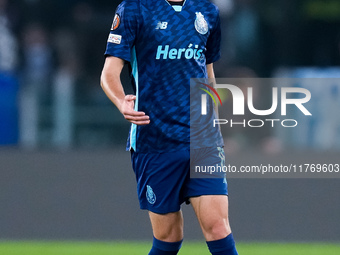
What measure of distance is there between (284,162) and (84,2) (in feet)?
7.81

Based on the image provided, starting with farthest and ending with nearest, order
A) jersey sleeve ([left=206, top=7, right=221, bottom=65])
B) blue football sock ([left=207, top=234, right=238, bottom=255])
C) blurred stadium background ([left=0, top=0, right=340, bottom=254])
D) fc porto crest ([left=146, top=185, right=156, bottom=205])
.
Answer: blurred stadium background ([left=0, top=0, right=340, bottom=254]) < jersey sleeve ([left=206, top=7, right=221, bottom=65]) < fc porto crest ([left=146, top=185, right=156, bottom=205]) < blue football sock ([left=207, top=234, right=238, bottom=255])

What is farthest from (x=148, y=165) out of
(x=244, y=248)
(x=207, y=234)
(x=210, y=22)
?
(x=244, y=248)

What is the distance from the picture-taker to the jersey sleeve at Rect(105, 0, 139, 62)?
13.4 feet

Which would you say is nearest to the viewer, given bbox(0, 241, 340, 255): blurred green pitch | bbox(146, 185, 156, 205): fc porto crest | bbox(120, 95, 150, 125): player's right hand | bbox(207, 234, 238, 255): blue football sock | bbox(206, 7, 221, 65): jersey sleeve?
bbox(120, 95, 150, 125): player's right hand

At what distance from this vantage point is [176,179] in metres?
4.16

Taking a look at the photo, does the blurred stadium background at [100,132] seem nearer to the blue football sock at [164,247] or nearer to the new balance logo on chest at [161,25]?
the blue football sock at [164,247]

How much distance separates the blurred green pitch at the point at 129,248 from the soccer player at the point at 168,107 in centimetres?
220

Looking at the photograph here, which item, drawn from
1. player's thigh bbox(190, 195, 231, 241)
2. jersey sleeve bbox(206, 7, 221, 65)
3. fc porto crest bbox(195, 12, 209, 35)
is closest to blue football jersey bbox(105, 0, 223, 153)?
fc porto crest bbox(195, 12, 209, 35)

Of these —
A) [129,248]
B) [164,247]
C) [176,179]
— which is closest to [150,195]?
[176,179]

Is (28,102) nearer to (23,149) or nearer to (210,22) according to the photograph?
(23,149)

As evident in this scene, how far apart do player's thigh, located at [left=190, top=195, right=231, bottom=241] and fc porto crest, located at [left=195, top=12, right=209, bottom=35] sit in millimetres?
851

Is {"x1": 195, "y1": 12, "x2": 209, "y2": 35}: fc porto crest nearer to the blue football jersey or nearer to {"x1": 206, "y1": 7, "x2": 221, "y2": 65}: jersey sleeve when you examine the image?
the blue football jersey

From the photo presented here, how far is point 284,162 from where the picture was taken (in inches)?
299

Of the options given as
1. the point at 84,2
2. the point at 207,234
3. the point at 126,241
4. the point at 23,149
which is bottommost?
the point at 126,241
